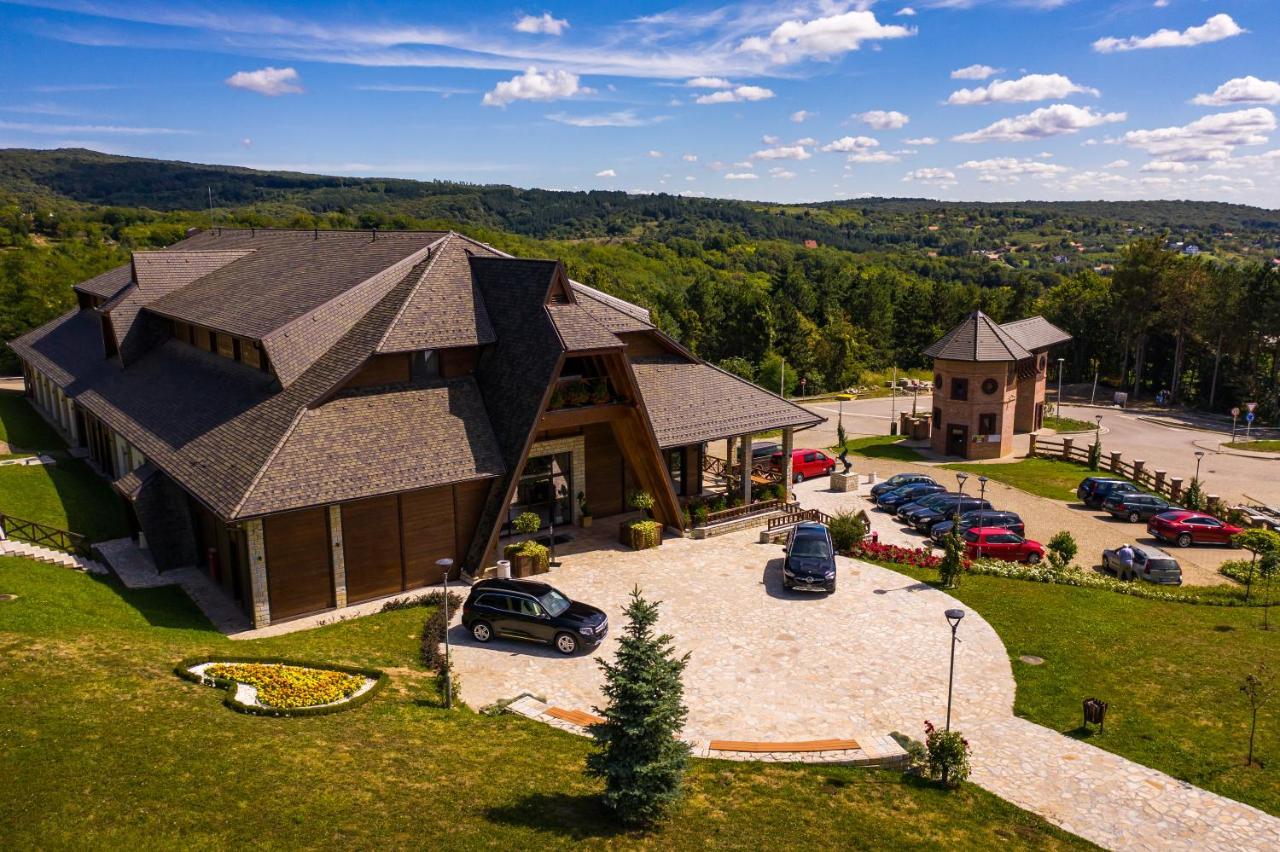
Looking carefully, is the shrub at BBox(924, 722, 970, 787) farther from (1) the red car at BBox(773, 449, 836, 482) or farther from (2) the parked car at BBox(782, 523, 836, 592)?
(1) the red car at BBox(773, 449, 836, 482)

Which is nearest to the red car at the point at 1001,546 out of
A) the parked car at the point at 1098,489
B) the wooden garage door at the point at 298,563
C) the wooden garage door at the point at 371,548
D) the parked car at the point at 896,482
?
the parked car at the point at 896,482

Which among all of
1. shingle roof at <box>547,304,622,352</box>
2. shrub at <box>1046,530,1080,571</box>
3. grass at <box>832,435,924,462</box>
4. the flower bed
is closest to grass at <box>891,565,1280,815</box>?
shrub at <box>1046,530,1080,571</box>

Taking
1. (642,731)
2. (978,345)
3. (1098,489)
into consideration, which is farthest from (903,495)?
(642,731)

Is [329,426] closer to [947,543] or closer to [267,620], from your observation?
[267,620]

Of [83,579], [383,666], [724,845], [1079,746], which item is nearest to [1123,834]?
[1079,746]

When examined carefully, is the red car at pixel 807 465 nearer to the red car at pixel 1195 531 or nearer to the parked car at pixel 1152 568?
the red car at pixel 1195 531

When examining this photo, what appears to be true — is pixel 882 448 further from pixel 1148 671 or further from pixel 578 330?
pixel 1148 671
